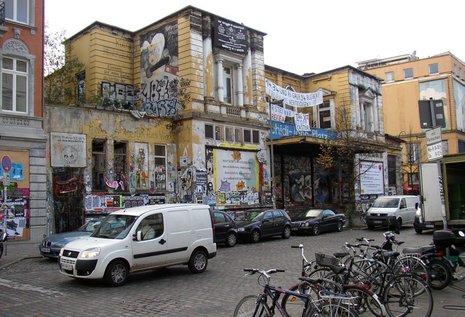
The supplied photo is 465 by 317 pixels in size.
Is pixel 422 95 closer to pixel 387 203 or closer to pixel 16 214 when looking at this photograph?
pixel 387 203

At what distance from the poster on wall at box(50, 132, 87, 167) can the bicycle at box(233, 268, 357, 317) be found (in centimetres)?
1781

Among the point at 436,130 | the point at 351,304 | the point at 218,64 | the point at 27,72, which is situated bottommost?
the point at 351,304

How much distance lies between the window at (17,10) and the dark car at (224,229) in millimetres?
12127

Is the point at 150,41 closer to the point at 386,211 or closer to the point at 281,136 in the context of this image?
the point at 281,136

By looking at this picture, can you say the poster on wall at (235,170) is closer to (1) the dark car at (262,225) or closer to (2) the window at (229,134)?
(2) the window at (229,134)

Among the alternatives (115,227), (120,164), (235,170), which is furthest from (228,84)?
(115,227)

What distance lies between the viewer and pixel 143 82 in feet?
99.2

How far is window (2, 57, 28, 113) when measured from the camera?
21.0 m

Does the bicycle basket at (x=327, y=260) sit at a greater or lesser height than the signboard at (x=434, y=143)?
lesser

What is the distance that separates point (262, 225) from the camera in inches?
851

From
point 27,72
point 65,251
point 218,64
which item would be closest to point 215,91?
point 218,64

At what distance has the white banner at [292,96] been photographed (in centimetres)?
3359

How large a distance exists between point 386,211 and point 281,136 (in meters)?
8.91

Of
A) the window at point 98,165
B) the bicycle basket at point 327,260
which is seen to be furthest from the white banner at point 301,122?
the bicycle basket at point 327,260
